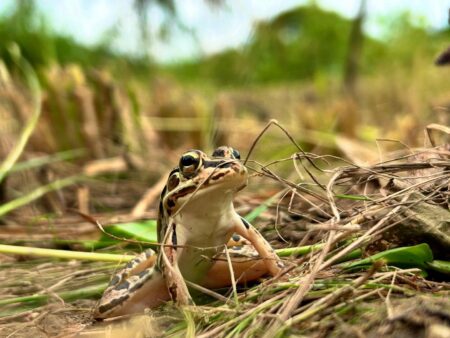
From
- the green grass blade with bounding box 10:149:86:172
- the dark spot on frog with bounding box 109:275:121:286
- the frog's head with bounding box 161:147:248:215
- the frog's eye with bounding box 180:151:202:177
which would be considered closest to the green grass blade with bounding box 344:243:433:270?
the frog's head with bounding box 161:147:248:215

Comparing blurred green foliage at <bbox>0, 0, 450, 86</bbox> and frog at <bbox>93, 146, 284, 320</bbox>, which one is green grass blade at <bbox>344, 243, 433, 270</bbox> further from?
blurred green foliage at <bbox>0, 0, 450, 86</bbox>

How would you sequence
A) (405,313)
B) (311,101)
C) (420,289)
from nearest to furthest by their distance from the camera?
(405,313) < (420,289) < (311,101)

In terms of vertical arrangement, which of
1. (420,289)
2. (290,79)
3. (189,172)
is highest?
(189,172)

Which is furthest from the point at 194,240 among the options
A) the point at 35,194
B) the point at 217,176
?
the point at 35,194

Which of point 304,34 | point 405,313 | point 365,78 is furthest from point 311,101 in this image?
point 405,313

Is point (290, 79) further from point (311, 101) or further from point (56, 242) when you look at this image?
point (56, 242)

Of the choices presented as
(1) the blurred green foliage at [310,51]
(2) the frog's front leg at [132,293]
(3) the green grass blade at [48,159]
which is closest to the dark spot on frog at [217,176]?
(2) the frog's front leg at [132,293]
